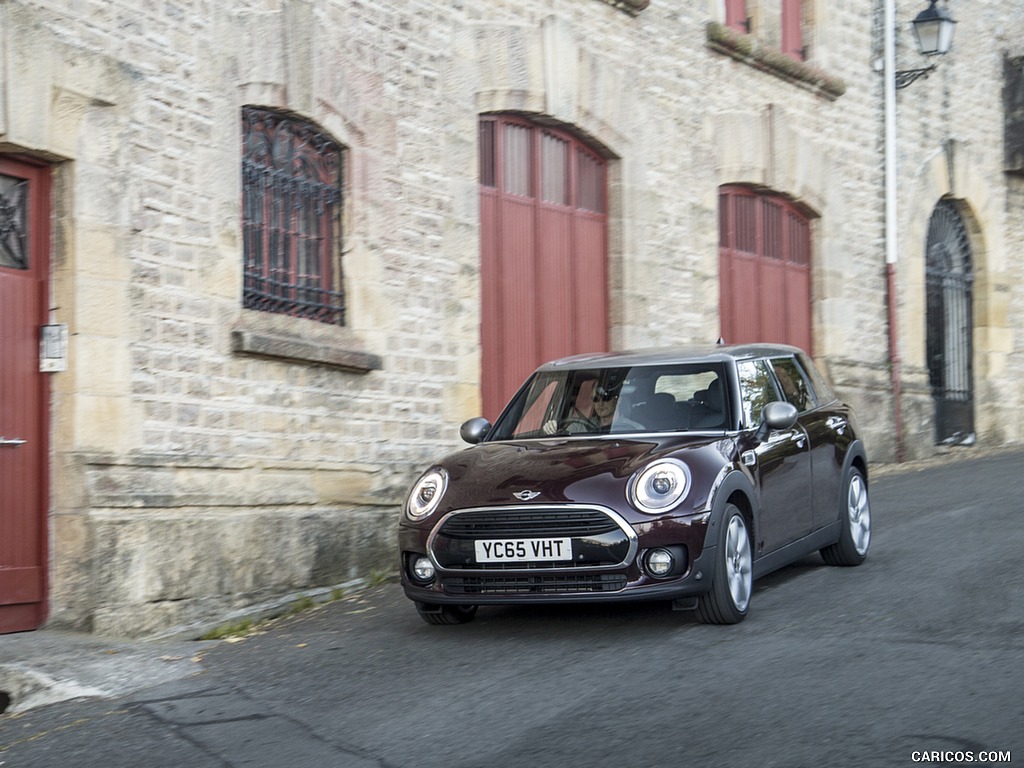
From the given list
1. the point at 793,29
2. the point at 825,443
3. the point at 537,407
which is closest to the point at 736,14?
the point at 793,29

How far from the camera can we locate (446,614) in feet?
26.9

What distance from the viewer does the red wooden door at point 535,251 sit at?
13062 millimetres

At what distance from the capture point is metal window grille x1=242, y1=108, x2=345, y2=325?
34.7 ft

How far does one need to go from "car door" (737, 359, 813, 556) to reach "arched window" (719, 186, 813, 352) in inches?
293

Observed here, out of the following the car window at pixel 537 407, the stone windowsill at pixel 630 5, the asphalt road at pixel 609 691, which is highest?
the stone windowsill at pixel 630 5

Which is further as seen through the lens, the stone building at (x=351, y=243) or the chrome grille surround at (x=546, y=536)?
the stone building at (x=351, y=243)

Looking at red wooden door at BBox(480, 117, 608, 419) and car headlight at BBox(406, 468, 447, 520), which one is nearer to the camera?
car headlight at BBox(406, 468, 447, 520)

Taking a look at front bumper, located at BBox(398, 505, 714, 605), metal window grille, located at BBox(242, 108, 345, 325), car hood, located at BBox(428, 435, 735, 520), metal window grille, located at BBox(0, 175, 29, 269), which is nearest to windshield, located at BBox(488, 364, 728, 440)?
car hood, located at BBox(428, 435, 735, 520)

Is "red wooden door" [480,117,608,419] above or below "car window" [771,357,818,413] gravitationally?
above

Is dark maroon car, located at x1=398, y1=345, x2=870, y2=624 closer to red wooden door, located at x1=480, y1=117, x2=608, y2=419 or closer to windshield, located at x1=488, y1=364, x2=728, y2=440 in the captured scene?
windshield, located at x1=488, y1=364, x2=728, y2=440

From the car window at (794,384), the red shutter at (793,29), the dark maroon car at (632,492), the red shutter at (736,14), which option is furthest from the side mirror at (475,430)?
the red shutter at (793,29)

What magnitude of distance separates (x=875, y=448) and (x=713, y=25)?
5.69m

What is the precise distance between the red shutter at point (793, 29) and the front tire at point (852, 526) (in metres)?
9.00

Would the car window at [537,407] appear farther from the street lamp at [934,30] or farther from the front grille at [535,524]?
the street lamp at [934,30]
